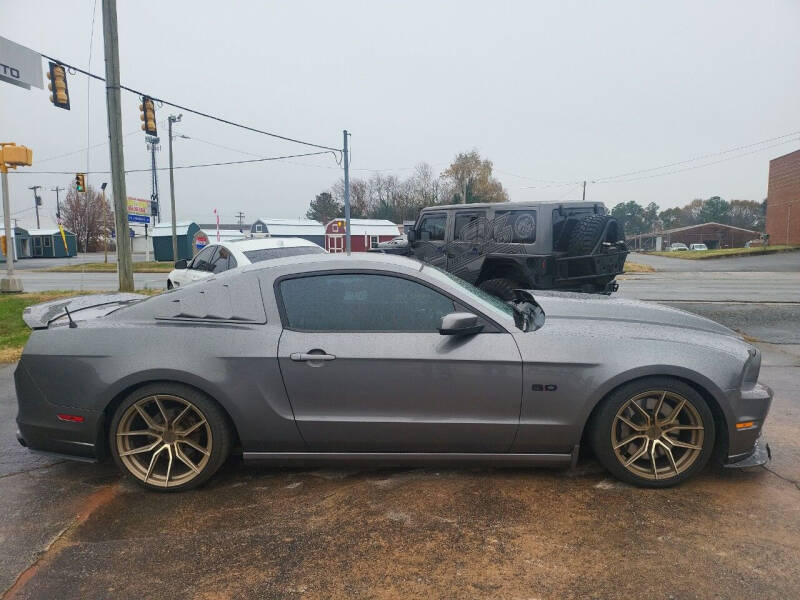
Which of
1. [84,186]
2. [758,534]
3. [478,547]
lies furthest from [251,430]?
[84,186]

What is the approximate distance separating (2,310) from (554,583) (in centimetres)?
1193

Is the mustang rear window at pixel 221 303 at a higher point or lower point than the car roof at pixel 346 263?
lower

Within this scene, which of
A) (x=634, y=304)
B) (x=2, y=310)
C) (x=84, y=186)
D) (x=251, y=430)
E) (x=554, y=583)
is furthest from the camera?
(x=84, y=186)

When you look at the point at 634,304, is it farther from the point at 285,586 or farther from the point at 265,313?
the point at 285,586

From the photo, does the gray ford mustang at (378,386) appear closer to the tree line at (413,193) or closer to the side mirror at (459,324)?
the side mirror at (459,324)

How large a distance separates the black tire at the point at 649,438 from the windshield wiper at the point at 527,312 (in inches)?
23.3

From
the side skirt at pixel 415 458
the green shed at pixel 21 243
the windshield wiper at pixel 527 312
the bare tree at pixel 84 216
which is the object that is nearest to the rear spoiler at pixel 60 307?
the side skirt at pixel 415 458

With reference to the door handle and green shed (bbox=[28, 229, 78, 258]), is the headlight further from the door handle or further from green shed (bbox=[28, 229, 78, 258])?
green shed (bbox=[28, 229, 78, 258])

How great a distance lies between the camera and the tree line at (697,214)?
97.9 meters

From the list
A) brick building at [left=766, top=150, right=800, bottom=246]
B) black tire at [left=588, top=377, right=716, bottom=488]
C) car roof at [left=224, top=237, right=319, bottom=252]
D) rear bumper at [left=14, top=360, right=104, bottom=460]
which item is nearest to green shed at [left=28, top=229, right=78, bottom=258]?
car roof at [left=224, top=237, right=319, bottom=252]

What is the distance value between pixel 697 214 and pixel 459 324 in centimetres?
12433

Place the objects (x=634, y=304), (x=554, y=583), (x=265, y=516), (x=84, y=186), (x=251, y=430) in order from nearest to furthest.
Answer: (x=554, y=583), (x=265, y=516), (x=251, y=430), (x=634, y=304), (x=84, y=186)

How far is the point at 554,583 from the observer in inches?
91.9

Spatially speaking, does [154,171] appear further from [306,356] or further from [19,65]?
[306,356]
